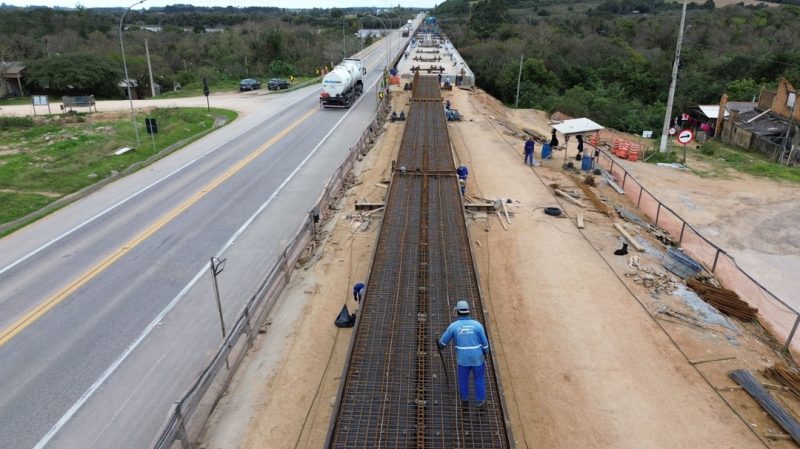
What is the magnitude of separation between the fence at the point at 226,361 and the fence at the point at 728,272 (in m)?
11.8

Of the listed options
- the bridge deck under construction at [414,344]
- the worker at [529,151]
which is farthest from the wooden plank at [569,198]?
the bridge deck under construction at [414,344]

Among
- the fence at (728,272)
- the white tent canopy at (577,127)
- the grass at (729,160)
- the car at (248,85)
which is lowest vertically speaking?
the fence at (728,272)

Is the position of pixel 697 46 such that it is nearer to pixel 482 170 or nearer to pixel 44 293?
pixel 482 170

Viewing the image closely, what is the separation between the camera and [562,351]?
37.2ft

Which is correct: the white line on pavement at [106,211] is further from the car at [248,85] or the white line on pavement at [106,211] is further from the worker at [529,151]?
the car at [248,85]

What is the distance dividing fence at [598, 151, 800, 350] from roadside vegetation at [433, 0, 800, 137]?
2642 centimetres

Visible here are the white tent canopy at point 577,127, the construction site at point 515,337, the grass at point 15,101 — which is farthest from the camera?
the grass at point 15,101

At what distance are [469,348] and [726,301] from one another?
9.60 m

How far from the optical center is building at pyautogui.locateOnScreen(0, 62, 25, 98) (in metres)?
50.9

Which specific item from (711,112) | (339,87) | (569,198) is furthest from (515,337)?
(711,112)

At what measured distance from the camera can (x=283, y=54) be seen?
77812 mm

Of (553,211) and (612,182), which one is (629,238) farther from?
(612,182)

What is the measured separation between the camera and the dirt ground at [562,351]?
30.1 feet

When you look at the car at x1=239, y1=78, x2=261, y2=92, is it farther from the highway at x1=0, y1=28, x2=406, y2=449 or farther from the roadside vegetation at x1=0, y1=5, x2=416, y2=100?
the highway at x1=0, y1=28, x2=406, y2=449
